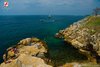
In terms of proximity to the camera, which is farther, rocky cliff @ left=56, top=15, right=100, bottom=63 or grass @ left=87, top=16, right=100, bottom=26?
grass @ left=87, top=16, right=100, bottom=26

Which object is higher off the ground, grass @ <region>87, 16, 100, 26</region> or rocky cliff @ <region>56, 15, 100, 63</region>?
grass @ <region>87, 16, 100, 26</region>

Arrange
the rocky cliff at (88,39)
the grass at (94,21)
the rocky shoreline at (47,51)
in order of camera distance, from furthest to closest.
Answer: the grass at (94,21) < the rocky cliff at (88,39) < the rocky shoreline at (47,51)

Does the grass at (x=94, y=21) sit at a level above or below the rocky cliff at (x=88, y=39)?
above

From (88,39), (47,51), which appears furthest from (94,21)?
(47,51)

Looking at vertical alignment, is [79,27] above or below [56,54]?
above

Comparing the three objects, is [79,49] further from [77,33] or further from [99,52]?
[77,33]

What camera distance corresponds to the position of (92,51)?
259 ft

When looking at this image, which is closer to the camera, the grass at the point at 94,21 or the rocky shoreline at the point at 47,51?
the rocky shoreline at the point at 47,51

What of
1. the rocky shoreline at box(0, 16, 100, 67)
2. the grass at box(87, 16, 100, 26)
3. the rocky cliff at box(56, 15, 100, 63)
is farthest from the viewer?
the grass at box(87, 16, 100, 26)

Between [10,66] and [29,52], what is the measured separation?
23105 millimetres

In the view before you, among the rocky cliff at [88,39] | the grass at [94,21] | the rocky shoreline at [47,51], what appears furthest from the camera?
the grass at [94,21]

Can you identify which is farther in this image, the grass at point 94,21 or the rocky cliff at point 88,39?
the grass at point 94,21

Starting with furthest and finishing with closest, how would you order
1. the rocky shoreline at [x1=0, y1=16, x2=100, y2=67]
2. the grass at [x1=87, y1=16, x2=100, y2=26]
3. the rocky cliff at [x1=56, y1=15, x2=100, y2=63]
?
the grass at [x1=87, y1=16, x2=100, y2=26], the rocky cliff at [x1=56, y1=15, x2=100, y2=63], the rocky shoreline at [x1=0, y1=16, x2=100, y2=67]

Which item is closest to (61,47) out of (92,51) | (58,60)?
(92,51)
